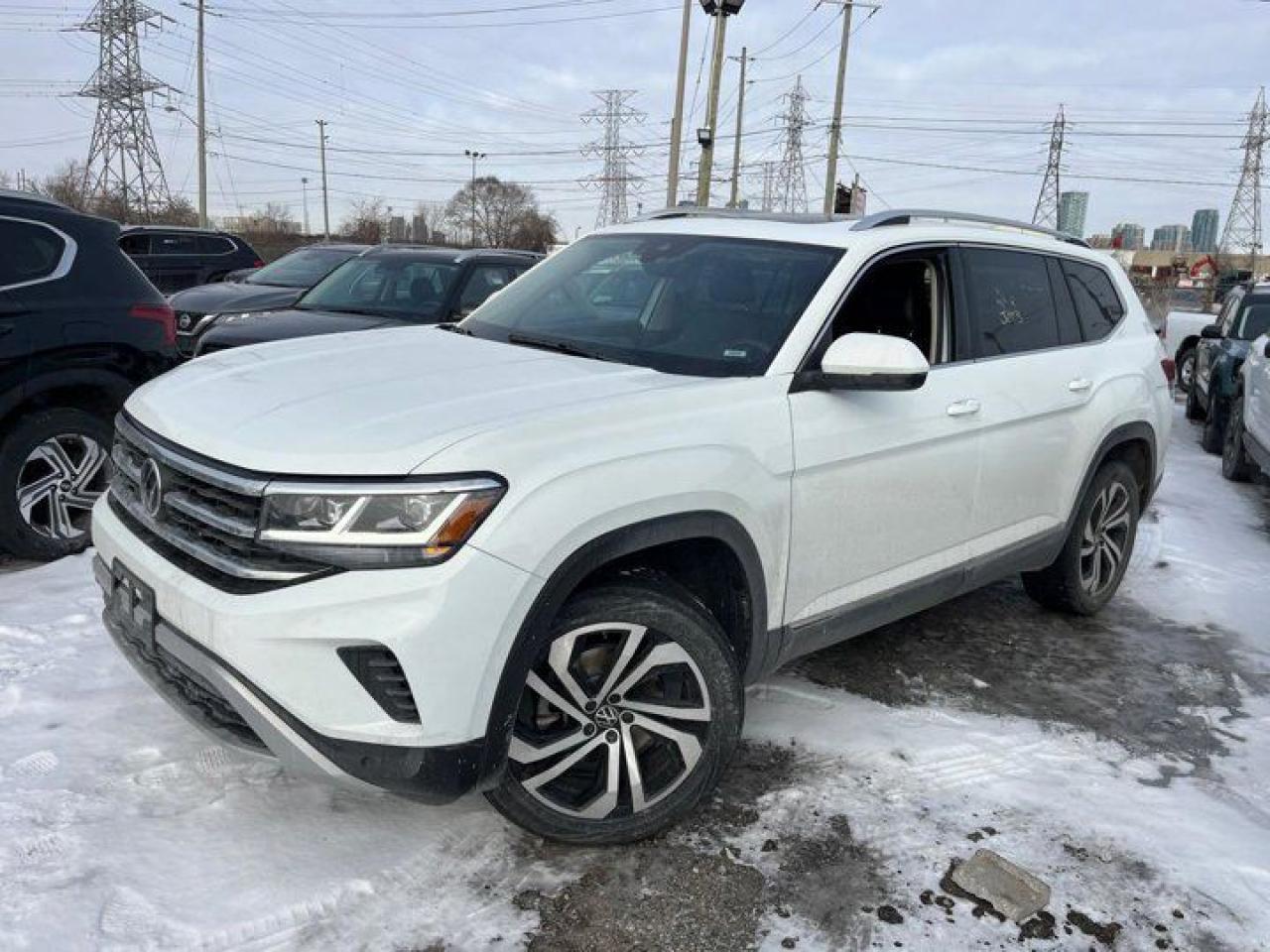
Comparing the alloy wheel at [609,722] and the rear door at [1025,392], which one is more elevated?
the rear door at [1025,392]

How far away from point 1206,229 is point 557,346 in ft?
289

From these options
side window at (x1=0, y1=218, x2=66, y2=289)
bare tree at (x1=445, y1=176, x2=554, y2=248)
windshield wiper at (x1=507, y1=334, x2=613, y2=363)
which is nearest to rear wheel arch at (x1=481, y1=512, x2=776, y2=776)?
windshield wiper at (x1=507, y1=334, x2=613, y2=363)

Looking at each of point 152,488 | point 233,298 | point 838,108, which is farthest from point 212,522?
point 838,108

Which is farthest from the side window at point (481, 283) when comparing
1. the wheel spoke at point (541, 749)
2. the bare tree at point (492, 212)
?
the bare tree at point (492, 212)

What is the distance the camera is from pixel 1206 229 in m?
77.8

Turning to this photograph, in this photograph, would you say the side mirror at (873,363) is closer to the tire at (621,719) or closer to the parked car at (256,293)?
the tire at (621,719)

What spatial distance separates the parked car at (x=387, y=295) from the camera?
7.76 metres

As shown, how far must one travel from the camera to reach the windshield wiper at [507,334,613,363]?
341cm

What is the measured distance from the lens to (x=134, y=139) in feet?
147

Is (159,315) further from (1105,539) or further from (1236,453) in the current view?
(1236,453)

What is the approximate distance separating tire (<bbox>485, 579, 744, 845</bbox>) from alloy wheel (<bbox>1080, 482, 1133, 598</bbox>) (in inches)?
105

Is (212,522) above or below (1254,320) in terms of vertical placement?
below

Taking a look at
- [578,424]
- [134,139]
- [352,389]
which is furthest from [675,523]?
[134,139]

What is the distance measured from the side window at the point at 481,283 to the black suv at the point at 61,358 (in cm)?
326
